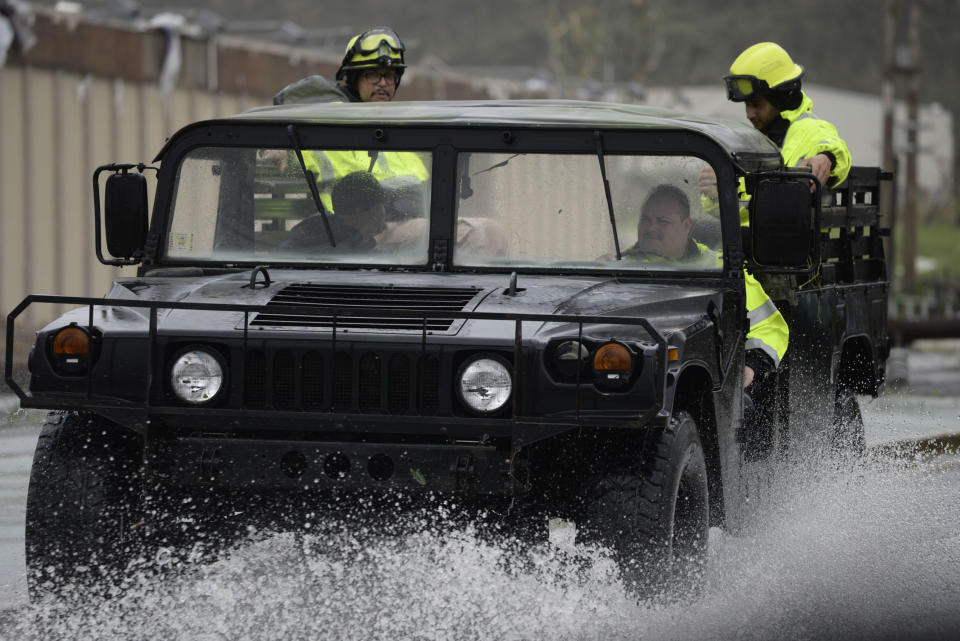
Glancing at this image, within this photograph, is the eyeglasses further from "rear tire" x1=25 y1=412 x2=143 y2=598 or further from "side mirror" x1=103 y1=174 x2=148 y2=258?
"rear tire" x1=25 y1=412 x2=143 y2=598

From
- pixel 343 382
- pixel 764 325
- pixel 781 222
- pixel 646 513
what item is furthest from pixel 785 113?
pixel 343 382

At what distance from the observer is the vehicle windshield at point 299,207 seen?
6922mm

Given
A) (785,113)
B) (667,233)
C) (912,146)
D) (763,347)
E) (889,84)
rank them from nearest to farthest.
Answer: (667,233)
(763,347)
(785,113)
(889,84)
(912,146)

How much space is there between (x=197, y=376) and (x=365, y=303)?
2.06 feet

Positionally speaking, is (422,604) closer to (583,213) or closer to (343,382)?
(343,382)

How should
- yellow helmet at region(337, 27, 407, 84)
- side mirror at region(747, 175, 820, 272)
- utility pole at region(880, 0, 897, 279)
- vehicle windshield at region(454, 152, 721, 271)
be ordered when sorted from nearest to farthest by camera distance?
side mirror at region(747, 175, 820, 272)
vehicle windshield at region(454, 152, 721, 271)
yellow helmet at region(337, 27, 407, 84)
utility pole at region(880, 0, 897, 279)

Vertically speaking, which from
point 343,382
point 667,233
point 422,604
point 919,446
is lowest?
point 919,446

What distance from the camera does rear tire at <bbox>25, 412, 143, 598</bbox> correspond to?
601 cm

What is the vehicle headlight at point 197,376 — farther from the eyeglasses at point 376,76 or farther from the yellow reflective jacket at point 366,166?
the eyeglasses at point 376,76

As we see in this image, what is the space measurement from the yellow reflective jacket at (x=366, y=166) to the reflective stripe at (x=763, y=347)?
1.51 meters

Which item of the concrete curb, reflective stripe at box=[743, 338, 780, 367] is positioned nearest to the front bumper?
reflective stripe at box=[743, 338, 780, 367]

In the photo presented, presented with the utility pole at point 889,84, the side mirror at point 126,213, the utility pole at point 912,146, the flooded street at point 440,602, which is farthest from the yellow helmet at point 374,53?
the utility pole at point 912,146

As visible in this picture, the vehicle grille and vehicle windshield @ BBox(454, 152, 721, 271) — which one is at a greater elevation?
vehicle windshield @ BBox(454, 152, 721, 271)

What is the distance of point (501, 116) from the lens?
7.05 meters
